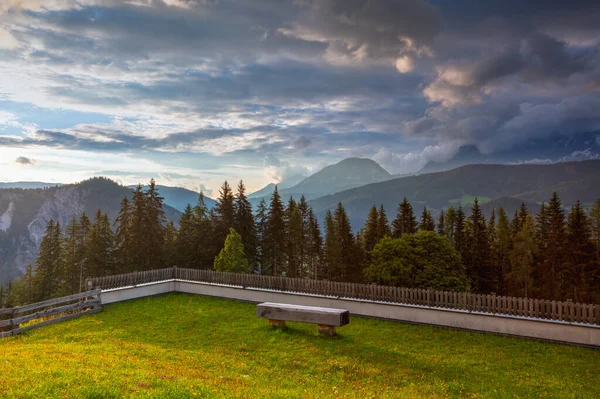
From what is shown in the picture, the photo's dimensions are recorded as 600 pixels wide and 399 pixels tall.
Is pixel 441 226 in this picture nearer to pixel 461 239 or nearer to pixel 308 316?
pixel 461 239

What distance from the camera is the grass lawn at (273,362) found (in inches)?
382

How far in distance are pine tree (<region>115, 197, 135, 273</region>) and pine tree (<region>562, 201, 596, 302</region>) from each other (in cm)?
6309

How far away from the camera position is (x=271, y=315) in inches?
677

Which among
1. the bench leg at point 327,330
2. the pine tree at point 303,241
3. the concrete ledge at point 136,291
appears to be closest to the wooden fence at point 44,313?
the concrete ledge at point 136,291

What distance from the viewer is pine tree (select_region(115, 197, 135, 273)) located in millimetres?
58531

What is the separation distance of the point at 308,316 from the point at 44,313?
1269 cm

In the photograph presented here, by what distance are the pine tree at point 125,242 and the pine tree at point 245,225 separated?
15655 millimetres

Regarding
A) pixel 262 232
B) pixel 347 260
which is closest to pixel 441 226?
pixel 347 260

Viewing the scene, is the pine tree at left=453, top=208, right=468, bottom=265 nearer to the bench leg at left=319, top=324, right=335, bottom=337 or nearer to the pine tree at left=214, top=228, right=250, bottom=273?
the pine tree at left=214, top=228, right=250, bottom=273

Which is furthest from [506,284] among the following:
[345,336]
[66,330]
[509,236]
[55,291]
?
[55,291]

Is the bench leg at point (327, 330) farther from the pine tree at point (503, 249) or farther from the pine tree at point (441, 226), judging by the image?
the pine tree at point (441, 226)

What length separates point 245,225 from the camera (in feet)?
210

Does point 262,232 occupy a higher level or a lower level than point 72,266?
higher

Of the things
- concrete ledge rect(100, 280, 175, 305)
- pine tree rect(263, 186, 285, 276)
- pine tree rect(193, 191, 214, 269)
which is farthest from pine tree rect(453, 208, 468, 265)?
concrete ledge rect(100, 280, 175, 305)
